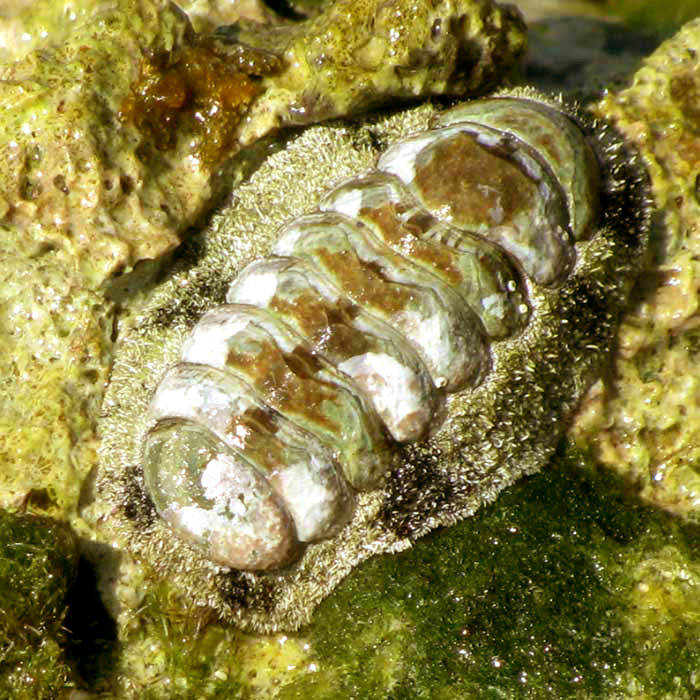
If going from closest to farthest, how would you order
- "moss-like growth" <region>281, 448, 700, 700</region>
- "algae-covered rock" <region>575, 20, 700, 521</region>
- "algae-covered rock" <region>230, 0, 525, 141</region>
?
1. "moss-like growth" <region>281, 448, 700, 700</region>
2. "algae-covered rock" <region>230, 0, 525, 141</region>
3. "algae-covered rock" <region>575, 20, 700, 521</region>

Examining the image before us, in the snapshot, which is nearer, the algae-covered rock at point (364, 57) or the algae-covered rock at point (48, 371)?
the algae-covered rock at point (48, 371)

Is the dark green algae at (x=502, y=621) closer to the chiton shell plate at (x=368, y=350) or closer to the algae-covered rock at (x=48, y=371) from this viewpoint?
the chiton shell plate at (x=368, y=350)

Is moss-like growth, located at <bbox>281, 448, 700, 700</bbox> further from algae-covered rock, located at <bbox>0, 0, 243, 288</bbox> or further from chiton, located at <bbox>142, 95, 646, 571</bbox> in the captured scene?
algae-covered rock, located at <bbox>0, 0, 243, 288</bbox>

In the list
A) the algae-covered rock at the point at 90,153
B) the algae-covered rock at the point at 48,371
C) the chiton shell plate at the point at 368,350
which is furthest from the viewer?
the algae-covered rock at the point at 48,371

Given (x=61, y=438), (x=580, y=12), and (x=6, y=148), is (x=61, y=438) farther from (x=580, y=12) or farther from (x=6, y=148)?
(x=580, y=12)

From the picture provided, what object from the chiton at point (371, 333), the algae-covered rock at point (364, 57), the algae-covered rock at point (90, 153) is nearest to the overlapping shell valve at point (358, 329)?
the chiton at point (371, 333)

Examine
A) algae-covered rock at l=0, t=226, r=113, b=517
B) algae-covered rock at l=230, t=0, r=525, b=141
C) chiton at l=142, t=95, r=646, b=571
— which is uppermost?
algae-covered rock at l=230, t=0, r=525, b=141

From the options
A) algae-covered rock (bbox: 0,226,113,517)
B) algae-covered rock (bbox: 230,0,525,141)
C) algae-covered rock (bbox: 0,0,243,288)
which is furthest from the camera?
algae-covered rock (bbox: 230,0,525,141)

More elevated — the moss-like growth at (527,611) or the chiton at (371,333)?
the chiton at (371,333)

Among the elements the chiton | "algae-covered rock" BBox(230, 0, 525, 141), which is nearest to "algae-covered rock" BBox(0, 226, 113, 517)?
the chiton
